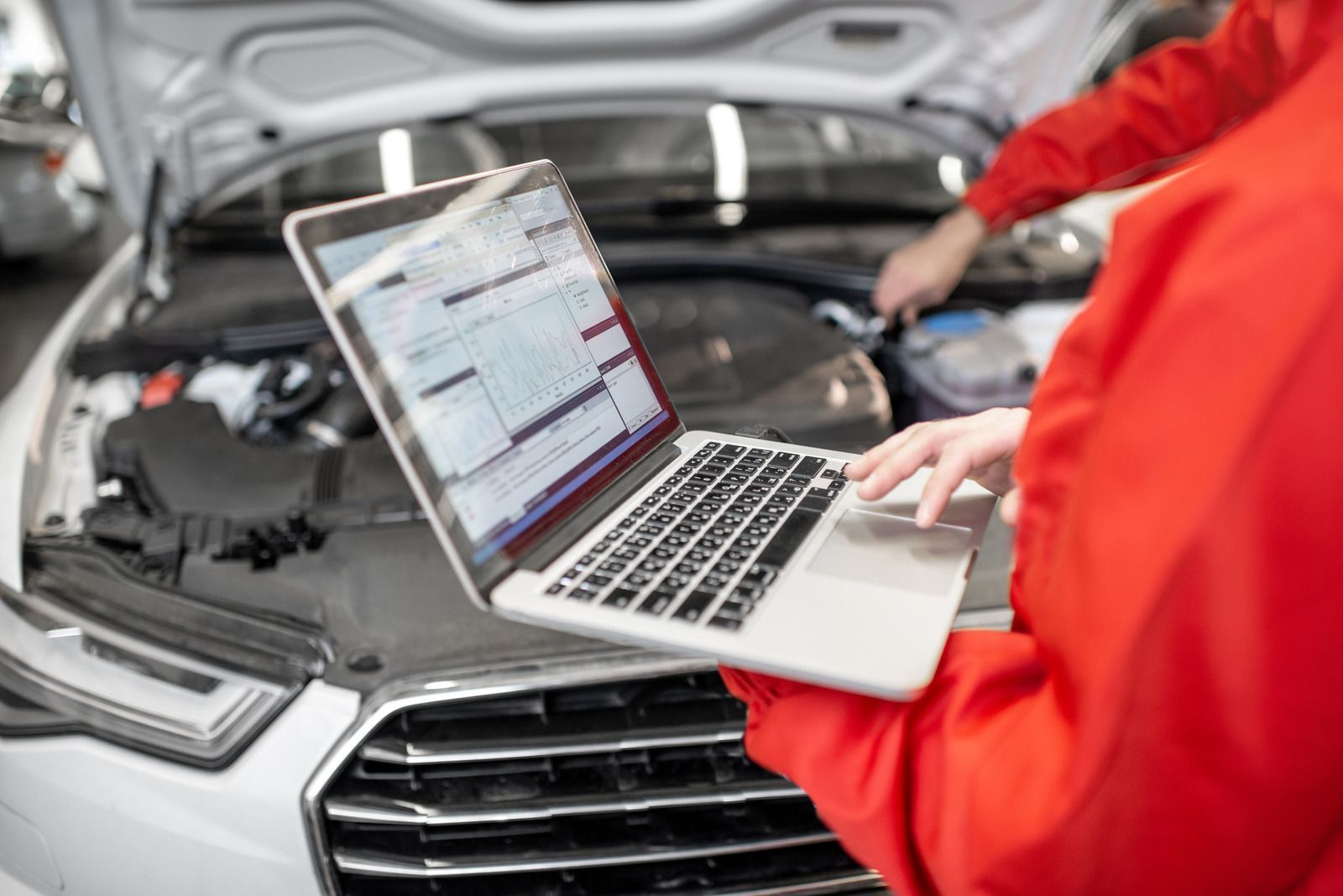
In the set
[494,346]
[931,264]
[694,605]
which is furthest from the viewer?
[931,264]

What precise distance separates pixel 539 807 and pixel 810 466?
0.41m

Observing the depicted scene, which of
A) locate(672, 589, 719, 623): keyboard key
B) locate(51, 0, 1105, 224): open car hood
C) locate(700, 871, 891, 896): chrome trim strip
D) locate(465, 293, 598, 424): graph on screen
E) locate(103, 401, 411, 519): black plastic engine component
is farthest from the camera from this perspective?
locate(51, 0, 1105, 224): open car hood

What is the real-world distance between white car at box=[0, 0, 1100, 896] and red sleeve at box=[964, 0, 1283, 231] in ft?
0.80

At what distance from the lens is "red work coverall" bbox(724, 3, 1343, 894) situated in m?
0.36

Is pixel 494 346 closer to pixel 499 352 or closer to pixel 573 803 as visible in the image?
pixel 499 352

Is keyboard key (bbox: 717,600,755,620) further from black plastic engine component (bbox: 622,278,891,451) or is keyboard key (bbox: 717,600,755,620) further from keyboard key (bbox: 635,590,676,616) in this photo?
black plastic engine component (bbox: 622,278,891,451)

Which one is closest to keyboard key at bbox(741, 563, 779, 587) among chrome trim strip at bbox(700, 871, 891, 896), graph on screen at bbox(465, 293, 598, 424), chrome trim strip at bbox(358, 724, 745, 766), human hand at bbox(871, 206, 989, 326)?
graph on screen at bbox(465, 293, 598, 424)

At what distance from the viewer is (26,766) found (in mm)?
868

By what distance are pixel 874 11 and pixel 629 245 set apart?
1.89ft

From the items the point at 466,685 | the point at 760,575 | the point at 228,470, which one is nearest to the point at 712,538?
the point at 760,575

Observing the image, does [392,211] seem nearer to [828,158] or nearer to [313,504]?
[313,504]

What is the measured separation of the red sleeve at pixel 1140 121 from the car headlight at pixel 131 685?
1212 mm

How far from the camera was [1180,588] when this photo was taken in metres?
0.37

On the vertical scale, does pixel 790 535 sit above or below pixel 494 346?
below
